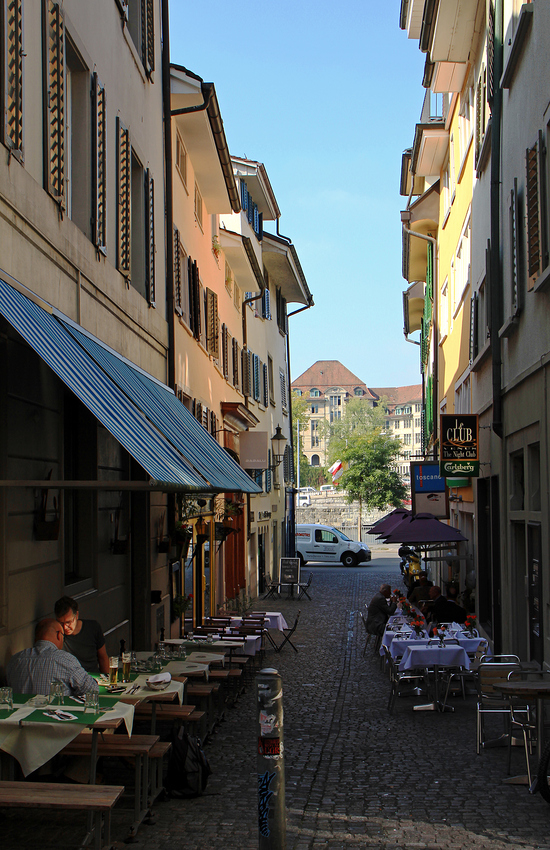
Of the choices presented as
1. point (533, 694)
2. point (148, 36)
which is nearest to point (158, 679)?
point (533, 694)

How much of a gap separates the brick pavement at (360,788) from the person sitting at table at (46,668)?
3.13 feet

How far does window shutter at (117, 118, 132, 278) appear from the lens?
975 centimetres

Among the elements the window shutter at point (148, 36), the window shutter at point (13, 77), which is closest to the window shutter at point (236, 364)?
the window shutter at point (148, 36)

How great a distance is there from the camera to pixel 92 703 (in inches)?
234

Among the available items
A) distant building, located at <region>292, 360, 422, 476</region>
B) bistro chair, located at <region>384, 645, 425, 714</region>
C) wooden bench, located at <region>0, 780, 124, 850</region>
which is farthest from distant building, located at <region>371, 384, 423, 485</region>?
wooden bench, located at <region>0, 780, 124, 850</region>

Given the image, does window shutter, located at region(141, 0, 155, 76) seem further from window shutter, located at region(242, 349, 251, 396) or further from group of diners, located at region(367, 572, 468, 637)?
window shutter, located at region(242, 349, 251, 396)

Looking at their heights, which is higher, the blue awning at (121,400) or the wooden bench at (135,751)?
the blue awning at (121,400)

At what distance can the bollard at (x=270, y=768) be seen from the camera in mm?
4812

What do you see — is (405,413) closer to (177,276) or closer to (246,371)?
(246,371)

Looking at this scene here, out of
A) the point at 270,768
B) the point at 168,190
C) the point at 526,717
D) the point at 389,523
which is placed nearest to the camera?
the point at 270,768

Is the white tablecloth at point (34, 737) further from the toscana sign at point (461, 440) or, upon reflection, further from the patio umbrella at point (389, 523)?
the patio umbrella at point (389, 523)

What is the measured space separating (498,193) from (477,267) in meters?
2.98

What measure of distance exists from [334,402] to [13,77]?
138799mm

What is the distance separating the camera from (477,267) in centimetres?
1449
